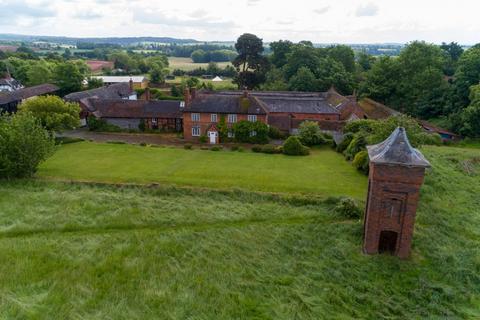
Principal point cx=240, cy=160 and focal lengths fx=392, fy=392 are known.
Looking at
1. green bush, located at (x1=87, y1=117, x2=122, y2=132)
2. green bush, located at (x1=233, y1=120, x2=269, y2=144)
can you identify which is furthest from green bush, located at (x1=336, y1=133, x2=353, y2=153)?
green bush, located at (x1=87, y1=117, x2=122, y2=132)

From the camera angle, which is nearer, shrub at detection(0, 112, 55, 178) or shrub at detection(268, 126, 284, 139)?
shrub at detection(0, 112, 55, 178)

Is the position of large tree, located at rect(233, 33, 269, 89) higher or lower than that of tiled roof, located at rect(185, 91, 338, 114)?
higher

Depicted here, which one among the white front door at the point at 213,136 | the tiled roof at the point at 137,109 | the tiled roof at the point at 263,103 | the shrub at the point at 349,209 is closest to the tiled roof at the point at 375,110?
the tiled roof at the point at 263,103

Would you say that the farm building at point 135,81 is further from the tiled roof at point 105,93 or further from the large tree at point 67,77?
the large tree at point 67,77

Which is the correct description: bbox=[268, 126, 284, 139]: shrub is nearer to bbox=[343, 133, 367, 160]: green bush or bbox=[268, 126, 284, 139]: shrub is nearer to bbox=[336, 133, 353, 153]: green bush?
bbox=[336, 133, 353, 153]: green bush

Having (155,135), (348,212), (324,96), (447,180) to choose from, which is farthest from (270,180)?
(324,96)

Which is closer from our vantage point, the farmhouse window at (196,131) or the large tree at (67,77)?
the farmhouse window at (196,131)

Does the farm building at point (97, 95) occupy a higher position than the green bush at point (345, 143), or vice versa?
the farm building at point (97, 95)

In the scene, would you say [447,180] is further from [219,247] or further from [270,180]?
[219,247]
